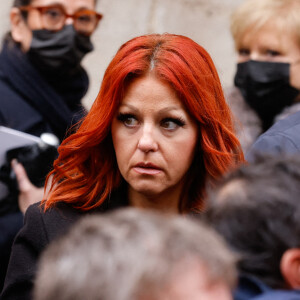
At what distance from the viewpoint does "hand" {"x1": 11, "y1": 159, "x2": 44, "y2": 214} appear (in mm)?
2670

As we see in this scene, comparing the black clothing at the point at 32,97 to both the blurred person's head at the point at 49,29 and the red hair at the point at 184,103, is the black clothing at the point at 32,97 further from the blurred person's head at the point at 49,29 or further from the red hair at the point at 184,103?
the red hair at the point at 184,103

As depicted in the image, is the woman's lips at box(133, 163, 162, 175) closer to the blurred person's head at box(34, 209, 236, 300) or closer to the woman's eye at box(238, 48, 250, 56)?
the blurred person's head at box(34, 209, 236, 300)

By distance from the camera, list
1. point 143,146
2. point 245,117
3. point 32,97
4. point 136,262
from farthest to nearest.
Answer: point 245,117 → point 32,97 → point 143,146 → point 136,262

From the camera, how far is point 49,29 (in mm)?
3213

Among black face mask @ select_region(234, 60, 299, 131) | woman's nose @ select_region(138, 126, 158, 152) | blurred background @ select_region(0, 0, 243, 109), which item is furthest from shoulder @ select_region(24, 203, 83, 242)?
blurred background @ select_region(0, 0, 243, 109)

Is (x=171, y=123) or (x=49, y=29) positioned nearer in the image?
(x=171, y=123)

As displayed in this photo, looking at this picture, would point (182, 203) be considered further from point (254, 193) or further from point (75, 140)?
point (254, 193)

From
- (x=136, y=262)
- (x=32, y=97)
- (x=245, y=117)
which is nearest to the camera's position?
(x=136, y=262)

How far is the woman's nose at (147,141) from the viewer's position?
6.80 ft

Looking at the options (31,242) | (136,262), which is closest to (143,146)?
(31,242)

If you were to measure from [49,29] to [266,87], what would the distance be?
121 cm

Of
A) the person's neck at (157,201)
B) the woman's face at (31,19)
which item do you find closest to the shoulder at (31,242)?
the person's neck at (157,201)

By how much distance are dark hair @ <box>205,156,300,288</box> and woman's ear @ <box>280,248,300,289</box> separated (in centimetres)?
1

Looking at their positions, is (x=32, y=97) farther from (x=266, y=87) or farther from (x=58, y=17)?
(x=266, y=87)
